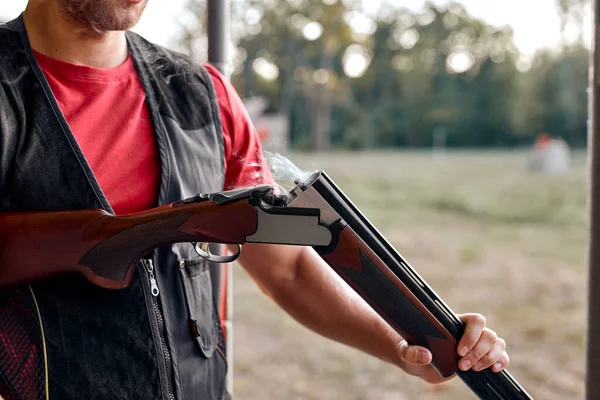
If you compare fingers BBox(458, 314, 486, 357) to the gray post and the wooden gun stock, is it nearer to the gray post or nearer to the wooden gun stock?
the wooden gun stock

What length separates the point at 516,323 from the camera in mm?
4289

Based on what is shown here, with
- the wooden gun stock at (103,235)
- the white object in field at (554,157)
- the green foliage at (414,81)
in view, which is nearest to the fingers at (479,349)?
the wooden gun stock at (103,235)

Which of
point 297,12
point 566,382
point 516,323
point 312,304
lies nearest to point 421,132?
point 297,12

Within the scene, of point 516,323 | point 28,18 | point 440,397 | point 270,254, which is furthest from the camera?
point 516,323

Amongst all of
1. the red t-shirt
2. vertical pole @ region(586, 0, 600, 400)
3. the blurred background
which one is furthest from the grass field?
vertical pole @ region(586, 0, 600, 400)

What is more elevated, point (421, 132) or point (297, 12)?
point (297, 12)

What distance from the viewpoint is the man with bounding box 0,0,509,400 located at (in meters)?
0.93

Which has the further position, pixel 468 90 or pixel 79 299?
pixel 468 90

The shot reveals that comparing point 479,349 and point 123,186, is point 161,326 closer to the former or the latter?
point 123,186

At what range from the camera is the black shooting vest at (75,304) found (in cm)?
92

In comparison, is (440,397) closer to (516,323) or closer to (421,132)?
(516,323)

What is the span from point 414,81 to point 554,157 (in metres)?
2.28

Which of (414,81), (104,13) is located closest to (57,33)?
(104,13)

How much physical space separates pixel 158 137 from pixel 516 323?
377 centimetres
